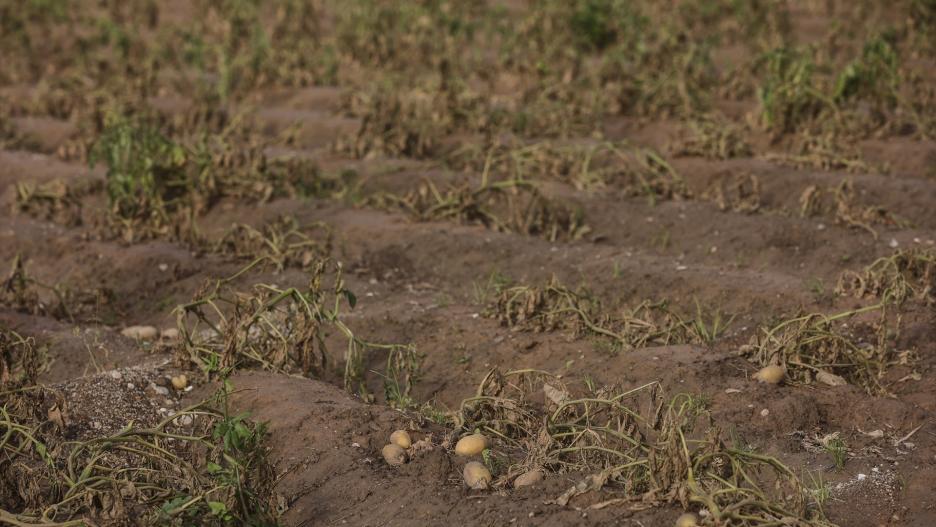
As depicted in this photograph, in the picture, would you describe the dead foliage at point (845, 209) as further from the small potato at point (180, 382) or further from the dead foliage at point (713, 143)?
the small potato at point (180, 382)

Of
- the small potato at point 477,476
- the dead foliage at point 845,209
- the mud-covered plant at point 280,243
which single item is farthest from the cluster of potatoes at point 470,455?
the dead foliage at point 845,209

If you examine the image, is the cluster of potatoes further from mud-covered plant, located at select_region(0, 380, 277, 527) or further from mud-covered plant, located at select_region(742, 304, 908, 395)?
mud-covered plant, located at select_region(742, 304, 908, 395)

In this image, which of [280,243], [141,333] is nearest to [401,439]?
[141,333]

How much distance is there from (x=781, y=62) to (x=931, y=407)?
3.14 metres

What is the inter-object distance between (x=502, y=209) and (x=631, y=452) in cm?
273

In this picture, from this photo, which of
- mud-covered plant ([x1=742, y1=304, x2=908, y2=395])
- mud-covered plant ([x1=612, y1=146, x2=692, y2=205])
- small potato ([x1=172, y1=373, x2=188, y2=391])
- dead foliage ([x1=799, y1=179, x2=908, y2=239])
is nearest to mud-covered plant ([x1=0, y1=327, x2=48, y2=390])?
small potato ([x1=172, y1=373, x2=188, y2=391])

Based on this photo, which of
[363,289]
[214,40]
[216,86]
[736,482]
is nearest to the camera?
[736,482]

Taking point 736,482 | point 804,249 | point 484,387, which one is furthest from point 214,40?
point 736,482

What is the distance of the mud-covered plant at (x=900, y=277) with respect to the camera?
489cm

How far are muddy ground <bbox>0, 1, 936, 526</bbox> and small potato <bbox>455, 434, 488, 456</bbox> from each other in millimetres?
38

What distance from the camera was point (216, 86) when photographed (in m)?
8.52

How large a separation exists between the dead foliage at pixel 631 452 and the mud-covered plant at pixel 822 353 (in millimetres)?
397

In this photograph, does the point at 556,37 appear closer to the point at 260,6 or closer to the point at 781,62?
the point at 781,62

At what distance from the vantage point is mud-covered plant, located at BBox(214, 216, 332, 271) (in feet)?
18.2
